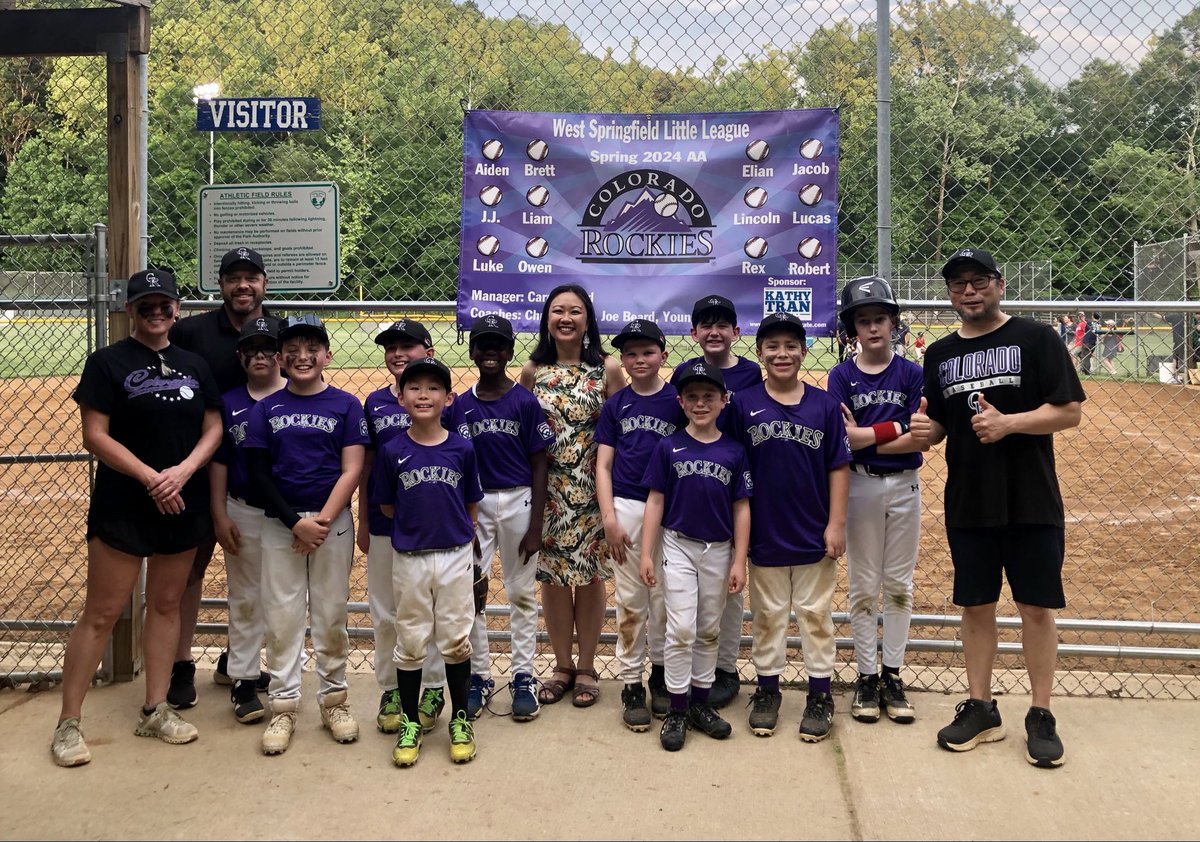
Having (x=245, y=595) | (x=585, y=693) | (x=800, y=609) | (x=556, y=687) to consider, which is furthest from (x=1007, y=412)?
(x=245, y=595)

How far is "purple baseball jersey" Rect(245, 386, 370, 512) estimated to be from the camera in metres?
4.25

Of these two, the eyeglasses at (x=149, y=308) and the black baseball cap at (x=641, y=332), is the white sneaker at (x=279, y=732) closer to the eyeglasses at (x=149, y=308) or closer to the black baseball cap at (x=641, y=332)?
the eyeglasses at (x=149, y=308)

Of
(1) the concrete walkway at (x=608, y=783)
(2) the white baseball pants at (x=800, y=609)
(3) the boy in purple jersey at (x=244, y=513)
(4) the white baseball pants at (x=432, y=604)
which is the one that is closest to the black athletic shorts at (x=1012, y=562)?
(2) the white baseball pants at (x=800, y=609)

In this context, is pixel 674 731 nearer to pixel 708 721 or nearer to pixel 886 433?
pixel 708 721

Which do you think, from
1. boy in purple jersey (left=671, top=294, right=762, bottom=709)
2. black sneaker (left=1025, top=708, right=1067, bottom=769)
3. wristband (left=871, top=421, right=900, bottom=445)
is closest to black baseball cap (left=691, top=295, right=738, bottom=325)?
boy in purple jersey (left=671, top=294, right=762, bottom=709)

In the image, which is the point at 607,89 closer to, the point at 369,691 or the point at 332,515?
the point at 332,515

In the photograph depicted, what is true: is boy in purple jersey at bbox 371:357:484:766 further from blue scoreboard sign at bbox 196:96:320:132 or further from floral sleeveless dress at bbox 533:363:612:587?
blue scoreboard sign at bbox 196:96:320:132

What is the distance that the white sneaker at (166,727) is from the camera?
425 cm

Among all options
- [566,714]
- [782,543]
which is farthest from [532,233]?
[566,714]

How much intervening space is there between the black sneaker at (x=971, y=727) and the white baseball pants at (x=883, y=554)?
0.39m

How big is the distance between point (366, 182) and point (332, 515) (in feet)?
7.54

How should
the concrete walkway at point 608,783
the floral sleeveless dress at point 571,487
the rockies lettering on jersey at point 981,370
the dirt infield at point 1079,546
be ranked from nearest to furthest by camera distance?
the concrete walkway at point 608,783 < the rockies lettering on jersey at point 981,370 < the floral sleeveless dress at point 571,487 < the dirt infield at point 1079,546

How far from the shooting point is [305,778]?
154 inches

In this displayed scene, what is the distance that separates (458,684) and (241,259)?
7.08ft
